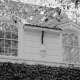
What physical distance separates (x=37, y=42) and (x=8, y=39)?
145 centimetres

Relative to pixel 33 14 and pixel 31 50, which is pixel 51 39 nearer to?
pixel 31 50

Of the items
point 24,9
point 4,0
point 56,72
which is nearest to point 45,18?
point 24,9

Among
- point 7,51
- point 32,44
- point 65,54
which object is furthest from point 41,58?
point 7,51

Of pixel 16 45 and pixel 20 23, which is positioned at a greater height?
pixel 20 23

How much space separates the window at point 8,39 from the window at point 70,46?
8.68ft

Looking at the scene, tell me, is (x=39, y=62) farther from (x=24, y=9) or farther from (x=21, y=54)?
(x=24, y=9)

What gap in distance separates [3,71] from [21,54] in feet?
5.59

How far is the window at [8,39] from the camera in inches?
416

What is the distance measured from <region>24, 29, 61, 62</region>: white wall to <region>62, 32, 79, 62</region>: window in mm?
472

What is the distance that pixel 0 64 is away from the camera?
9.16 m

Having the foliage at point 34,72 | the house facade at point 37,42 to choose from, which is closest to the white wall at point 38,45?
the house facade at point 37,42

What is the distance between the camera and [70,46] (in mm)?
11953

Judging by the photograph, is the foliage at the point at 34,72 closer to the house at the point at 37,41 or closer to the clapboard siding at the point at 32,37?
the house at the point at 37,41

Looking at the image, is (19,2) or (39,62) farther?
(19,2)
